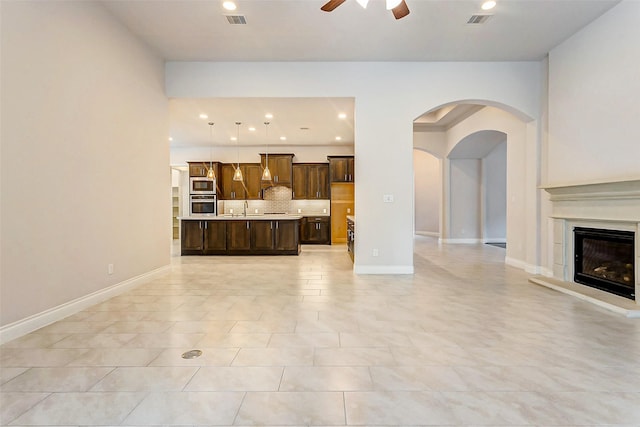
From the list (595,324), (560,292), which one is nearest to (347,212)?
(560,292)

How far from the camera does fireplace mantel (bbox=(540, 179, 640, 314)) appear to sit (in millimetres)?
3393

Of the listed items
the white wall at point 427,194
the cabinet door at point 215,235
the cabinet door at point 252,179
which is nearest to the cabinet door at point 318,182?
the cabinet door at point 252,179

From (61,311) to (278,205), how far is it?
7.03 m

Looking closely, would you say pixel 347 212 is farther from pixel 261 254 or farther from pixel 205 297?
pixel 205 297

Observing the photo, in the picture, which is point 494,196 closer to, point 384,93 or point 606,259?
point 606,259

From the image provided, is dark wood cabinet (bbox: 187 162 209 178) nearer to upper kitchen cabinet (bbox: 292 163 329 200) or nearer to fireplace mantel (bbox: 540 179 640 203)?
upper kitchen cabinet (bbox: 292 163 329 200)

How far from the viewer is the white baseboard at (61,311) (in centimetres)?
257

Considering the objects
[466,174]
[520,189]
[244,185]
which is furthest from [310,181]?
[520,189]

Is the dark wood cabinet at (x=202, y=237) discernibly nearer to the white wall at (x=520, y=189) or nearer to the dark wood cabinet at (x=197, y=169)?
the dark wood cabinet at (x=197, y=169)

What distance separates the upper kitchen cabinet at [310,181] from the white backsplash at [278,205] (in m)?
0.36

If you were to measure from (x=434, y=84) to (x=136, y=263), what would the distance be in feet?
17.1

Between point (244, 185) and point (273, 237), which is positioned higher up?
point (244, 185)

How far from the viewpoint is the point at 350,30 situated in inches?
159

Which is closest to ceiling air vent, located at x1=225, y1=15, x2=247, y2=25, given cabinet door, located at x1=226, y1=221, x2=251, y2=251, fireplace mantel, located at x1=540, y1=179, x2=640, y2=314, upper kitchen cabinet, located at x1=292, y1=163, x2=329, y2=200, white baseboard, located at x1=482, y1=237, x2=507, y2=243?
cabinet door, located at x1=226, y1=221, x2=251, y2=251
